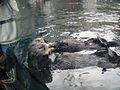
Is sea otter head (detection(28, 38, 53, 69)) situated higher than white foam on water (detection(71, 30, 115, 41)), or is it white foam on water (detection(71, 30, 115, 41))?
sea otter head (detection(28, 38, 53, 69))

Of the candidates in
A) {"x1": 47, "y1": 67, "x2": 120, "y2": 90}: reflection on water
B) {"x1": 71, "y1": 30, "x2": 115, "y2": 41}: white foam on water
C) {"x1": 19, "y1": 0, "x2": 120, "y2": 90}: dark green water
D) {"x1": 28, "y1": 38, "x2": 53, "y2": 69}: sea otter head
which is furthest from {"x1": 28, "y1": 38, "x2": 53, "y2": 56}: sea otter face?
{"x1": 71, "y1": 30, "x2": 115, "y2": 41}: white foam on water

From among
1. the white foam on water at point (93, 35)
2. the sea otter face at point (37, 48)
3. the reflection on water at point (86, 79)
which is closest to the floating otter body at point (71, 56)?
the sea otter face at point (37, 48)

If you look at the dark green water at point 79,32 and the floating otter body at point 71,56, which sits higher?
the floating otter body at point 71,56

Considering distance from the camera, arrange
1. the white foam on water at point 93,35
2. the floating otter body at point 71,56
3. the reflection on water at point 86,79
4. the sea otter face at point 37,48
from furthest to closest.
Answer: the white foam on water at point 93,35
the floating otter body at point 71,56
the sea otter face at point 37,48
the reflection on water at point 86,79

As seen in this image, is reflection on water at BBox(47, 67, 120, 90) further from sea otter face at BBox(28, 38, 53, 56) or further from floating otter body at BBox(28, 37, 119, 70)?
sea otter face at BBox(28, 38, 53, 56)

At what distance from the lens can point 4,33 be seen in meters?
5.52

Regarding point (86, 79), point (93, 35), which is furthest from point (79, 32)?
point (86, 79)

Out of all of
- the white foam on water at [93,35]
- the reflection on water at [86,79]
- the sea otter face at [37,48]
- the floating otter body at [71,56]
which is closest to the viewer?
the reflection on water at [86,79]

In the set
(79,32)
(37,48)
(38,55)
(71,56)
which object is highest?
(37,48)

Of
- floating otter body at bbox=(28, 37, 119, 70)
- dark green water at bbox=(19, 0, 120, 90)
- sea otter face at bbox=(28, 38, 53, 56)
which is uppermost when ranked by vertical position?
sea otter face at bbox=(28, 38, 53, 56)

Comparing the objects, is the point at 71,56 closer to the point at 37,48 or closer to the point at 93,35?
the point at 37,48

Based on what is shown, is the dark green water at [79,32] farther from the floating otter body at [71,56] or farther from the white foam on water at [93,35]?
the floating otter body at [71,56]

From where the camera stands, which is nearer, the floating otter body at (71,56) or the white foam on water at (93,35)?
the floating otter body at (71,56)

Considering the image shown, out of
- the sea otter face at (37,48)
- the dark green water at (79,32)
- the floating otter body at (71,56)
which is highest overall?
the sea otter face at (37,48)
